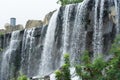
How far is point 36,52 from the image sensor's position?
2916cm

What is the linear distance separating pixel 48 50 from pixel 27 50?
10.2 ft

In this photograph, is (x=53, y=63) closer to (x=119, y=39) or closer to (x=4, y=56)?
(x=4, y=56)

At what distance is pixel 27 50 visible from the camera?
30.4 metres

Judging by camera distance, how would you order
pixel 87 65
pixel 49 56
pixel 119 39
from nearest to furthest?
pixel 87 65 < pixel 119 39 < pixel 49 56

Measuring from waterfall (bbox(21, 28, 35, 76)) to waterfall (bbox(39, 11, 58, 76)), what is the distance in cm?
166

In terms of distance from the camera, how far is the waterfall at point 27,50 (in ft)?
97.1

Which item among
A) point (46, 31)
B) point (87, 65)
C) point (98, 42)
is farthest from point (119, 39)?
point (46, 31)

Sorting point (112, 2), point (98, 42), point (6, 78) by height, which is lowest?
point (6, 78)

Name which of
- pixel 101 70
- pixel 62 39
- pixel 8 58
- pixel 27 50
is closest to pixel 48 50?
pixel 62 39

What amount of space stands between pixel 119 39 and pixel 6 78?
20.8m

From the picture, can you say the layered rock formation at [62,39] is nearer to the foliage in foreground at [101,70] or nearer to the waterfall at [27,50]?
the waterfall at [27,50]

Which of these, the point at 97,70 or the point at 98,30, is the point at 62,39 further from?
the point at 97,70

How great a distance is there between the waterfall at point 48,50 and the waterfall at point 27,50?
5.46ft

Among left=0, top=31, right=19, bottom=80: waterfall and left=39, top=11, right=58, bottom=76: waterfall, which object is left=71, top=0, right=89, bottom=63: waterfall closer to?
left=39, top=11, right=58, bottom=76: waterfall
